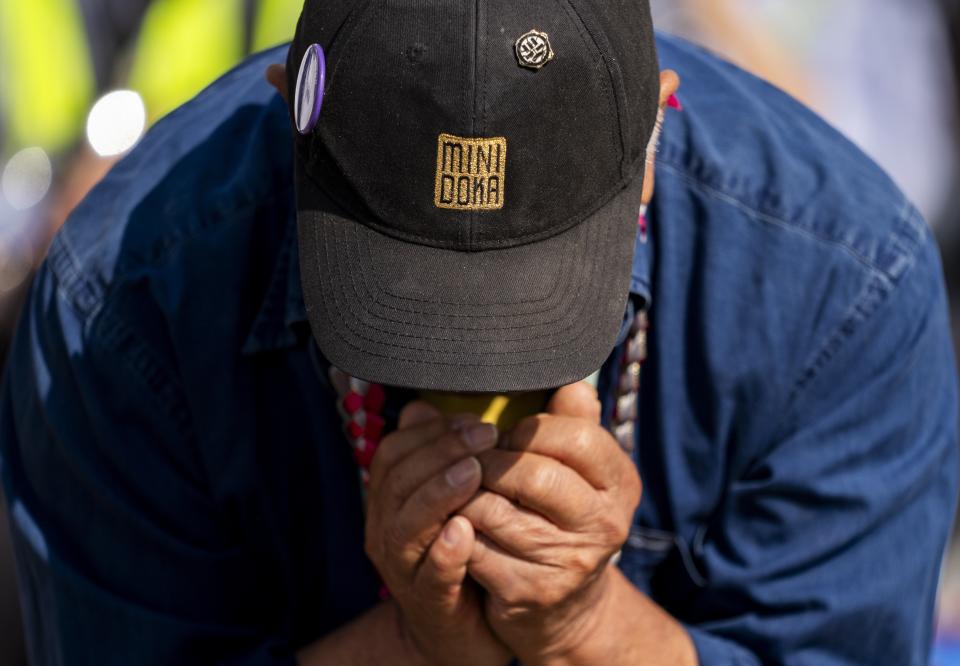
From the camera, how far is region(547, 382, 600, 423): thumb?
59.2 inches

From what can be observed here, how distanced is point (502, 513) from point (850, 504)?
0.44 m

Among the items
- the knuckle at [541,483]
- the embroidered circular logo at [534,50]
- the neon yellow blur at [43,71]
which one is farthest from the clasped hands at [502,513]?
the neon yellow blur at [43,71]

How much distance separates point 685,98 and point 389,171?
0.58m

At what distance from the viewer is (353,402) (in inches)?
62.6

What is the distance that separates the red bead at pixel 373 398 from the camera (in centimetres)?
159

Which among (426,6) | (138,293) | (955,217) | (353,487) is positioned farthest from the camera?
(955,217)

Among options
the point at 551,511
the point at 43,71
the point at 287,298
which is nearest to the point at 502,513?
the point at 551,511

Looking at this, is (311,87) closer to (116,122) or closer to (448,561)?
(448,561)

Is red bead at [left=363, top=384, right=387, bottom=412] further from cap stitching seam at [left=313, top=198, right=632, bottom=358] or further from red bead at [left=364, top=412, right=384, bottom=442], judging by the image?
cap stitching seam at [left=313, top=198, right=632, bottom=358]

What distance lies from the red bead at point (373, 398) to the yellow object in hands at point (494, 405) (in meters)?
0.06

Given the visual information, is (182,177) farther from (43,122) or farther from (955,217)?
(955,217)

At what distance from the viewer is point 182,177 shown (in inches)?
65.4

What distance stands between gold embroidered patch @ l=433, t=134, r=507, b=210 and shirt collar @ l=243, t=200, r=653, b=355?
34 cm

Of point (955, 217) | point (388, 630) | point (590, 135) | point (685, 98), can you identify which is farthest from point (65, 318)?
point (955, 217)
